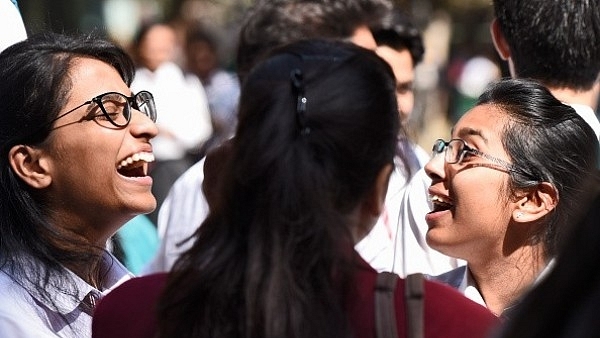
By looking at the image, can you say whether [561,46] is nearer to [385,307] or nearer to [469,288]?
[469,288]

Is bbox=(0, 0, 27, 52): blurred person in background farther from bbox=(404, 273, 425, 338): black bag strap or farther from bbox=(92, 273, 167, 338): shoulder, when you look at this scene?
bbox=(404, 273, 425, 338): black bag strap

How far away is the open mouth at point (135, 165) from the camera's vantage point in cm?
306

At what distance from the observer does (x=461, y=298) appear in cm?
199

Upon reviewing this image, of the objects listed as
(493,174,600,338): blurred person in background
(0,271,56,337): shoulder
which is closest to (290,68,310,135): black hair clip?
(493,174,600,338): blurred person in background

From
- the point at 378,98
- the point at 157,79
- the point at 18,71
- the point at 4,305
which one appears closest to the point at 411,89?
the point at 18,71

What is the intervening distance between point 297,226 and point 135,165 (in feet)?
4.08

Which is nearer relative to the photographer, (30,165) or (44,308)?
(44,308)

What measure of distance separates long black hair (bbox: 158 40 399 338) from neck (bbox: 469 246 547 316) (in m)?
1.14

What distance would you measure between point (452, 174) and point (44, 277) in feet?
3.56

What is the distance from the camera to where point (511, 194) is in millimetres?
3035

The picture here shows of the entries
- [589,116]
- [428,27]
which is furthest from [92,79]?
[428,27]

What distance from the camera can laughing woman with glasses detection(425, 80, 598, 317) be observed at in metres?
3.03

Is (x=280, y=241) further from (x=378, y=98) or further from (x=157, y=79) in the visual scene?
(x=157, y=79)

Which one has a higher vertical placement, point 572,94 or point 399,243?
point 572,94
